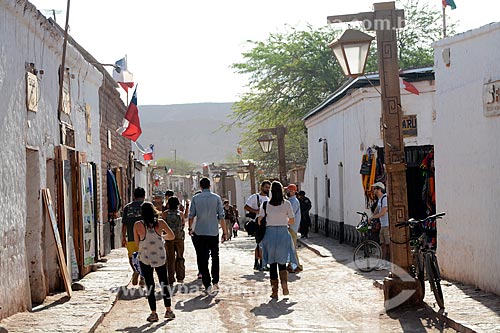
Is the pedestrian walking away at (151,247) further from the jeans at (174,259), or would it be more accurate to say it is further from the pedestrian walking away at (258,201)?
the pedestrian walking away at (258,201)

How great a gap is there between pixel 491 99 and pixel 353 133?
9.54 metres

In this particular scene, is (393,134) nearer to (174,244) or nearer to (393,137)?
Answer: (393,137)

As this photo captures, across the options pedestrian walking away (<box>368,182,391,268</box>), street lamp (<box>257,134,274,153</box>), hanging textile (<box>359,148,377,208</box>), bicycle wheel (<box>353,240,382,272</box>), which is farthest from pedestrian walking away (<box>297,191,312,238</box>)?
pedestrian walking away (<box>368,182,391,268</box>)

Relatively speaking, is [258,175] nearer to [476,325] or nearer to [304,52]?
[304,52]

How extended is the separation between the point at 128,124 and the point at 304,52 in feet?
60.8

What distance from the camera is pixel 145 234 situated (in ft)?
31.6

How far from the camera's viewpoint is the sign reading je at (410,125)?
18.2 metres

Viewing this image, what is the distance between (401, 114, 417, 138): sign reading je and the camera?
1819cm

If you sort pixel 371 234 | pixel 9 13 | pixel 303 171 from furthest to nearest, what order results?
pixel 303 171 < pixel 371 234 < pixel 9 13

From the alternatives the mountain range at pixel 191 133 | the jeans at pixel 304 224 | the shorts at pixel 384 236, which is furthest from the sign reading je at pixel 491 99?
the mountain range at pixel 191 133

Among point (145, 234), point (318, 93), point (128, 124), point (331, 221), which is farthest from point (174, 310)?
point (318, 93)

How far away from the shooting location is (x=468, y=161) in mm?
11328

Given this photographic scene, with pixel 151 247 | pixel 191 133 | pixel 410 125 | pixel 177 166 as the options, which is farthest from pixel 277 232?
pixel 191 133

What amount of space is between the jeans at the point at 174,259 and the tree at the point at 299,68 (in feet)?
72.9
